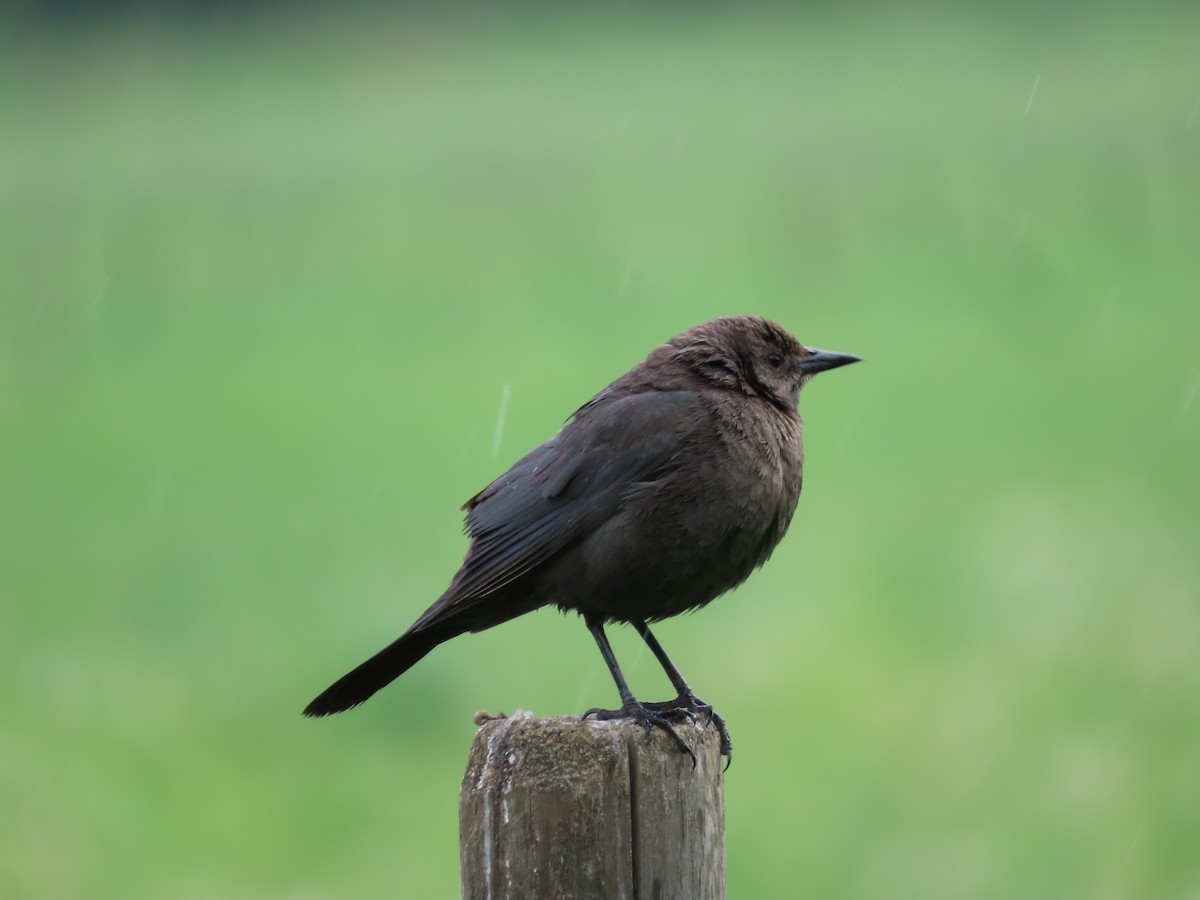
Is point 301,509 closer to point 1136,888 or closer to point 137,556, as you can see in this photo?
point 137,556

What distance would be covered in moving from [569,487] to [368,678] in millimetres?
833

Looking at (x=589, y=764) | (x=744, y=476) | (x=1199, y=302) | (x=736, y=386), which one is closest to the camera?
(x=589, y=764)

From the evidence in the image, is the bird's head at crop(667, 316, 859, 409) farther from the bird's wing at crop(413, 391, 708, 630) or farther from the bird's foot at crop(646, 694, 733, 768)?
the bird's foot at crop(646, 694, 733, 768)

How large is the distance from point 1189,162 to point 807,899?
6891 millimetres

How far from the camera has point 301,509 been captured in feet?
28.7

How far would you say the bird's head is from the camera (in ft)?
15.3

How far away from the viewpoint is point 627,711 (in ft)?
12.1

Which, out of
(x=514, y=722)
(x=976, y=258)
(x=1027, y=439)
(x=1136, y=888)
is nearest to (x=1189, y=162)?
(x=976, y=258)

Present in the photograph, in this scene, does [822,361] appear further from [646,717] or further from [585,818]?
[585,818]

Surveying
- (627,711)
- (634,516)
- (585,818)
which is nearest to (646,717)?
(627,711)

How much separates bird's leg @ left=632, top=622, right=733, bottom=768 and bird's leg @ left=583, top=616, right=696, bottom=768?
0.26 feet

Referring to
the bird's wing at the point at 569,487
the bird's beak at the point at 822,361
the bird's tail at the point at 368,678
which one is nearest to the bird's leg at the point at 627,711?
the bird's wing at the point at 569,487

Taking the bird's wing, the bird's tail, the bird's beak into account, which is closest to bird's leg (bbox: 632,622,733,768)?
the bird's wing

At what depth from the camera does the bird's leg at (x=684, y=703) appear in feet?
13.0
